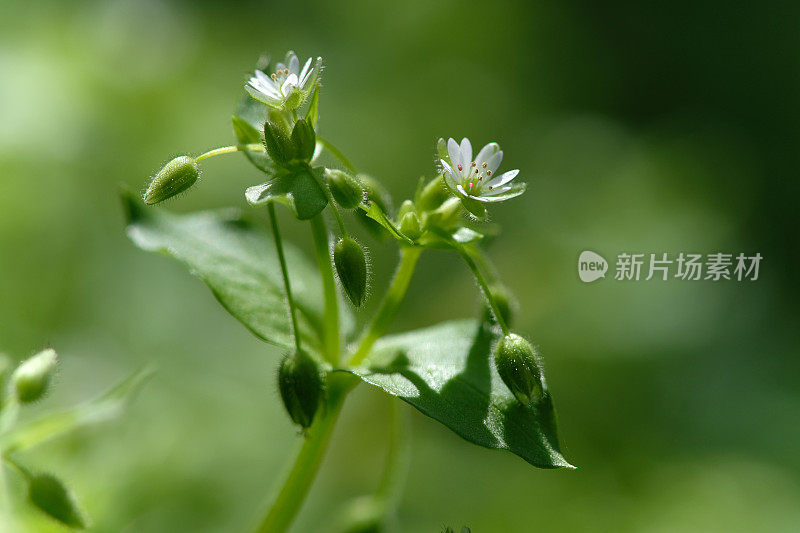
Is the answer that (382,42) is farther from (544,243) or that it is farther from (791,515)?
(791,515)

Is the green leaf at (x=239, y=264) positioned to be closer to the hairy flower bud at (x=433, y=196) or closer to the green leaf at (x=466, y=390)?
the green leaf at (x=466, y=390)

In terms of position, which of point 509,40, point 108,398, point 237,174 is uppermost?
point 509,40

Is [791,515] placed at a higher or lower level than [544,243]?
lower

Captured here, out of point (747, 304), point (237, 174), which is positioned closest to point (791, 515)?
point (747, 304)

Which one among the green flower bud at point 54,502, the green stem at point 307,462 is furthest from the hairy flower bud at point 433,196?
the green flower bud at point 54,502

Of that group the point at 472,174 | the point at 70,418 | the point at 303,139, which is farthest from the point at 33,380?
the point at 472,174

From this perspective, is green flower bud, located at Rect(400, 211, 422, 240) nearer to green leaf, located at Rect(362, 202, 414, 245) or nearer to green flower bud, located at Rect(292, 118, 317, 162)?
green leaf, located at Rect(362, 202, 414, 245)

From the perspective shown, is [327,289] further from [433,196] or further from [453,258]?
[453,258]
